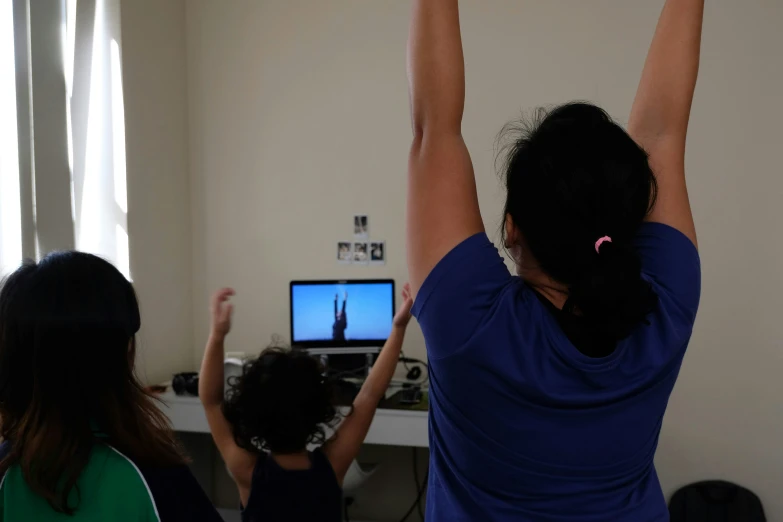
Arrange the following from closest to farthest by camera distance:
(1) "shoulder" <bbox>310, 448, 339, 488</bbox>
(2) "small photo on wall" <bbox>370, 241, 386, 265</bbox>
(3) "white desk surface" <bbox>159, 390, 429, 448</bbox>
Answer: (1) "shoulder" <bbox>310, 448, 339, 488</bbox> < (3) "white desk surface" <bbox>159, 390, 429, 448</bbox> < (2) "small photo on wall" <bbox>370, 241, 386, 265</bbox>

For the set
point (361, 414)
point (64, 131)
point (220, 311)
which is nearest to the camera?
point (220, 311)

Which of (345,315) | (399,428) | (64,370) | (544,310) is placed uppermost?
(544,310)

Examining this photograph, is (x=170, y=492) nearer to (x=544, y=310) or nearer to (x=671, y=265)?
(x=544, y=310)

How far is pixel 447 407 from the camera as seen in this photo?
713 millimetres

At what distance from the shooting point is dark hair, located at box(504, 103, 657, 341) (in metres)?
0.67

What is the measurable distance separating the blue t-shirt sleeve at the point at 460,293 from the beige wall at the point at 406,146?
261 centimetres

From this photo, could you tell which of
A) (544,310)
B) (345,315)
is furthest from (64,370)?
(345,315)

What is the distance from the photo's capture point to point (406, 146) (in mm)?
3383

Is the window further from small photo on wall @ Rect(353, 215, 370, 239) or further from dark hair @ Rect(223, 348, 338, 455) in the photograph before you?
small photo on wall @ Rect(353, 215, 370, 239)

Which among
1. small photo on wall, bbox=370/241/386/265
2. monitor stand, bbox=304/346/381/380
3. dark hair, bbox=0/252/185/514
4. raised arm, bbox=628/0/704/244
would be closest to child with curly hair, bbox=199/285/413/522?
dark hair, bbox=0/252/185/514

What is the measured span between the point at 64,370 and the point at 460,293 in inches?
24.4

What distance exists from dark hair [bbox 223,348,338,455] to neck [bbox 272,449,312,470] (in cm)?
1

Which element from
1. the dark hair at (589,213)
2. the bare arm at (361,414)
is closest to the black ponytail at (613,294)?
the dark hair at (589,213)

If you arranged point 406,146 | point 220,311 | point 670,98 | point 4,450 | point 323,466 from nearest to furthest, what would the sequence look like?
1. point 670,98
2. point 4,450
3. point 220,311
4. point 323,466
5. point 406,146
